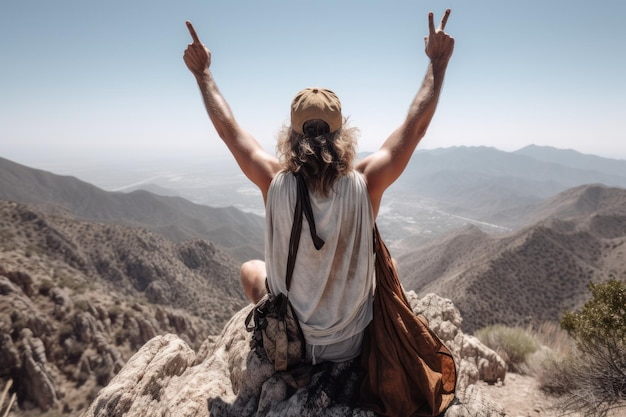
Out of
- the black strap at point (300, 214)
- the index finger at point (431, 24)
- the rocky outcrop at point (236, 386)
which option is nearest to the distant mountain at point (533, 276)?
the rocky outcrop at point (236, 386)

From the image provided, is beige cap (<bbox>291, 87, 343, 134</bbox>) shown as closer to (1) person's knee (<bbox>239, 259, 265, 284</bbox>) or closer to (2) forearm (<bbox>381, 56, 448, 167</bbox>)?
(2) forearm (<bbox>381, 56, 448, 167</bbox>)

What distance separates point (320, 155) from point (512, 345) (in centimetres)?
609

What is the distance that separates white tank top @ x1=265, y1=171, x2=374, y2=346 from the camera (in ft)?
6.36

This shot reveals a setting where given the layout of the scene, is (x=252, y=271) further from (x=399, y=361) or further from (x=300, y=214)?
(x=399, y=361)

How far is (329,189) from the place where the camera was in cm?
190

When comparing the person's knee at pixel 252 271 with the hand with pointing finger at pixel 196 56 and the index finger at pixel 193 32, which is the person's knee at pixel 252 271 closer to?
the hand with pointing finger at pixel 196 56

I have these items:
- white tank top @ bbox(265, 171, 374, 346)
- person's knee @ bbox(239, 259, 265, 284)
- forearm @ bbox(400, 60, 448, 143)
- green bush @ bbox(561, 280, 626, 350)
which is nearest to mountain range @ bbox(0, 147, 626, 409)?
person's knee @ bbox(239, 259, 265, 284)

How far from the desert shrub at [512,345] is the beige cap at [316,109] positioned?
5816mm

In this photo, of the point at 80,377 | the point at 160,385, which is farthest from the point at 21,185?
the point at 160,385

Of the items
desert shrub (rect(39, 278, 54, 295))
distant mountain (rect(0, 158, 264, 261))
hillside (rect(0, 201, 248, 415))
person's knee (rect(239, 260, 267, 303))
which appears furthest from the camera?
distant mountain (rect(0, 158, 264, 261))

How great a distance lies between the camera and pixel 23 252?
64.9 ft

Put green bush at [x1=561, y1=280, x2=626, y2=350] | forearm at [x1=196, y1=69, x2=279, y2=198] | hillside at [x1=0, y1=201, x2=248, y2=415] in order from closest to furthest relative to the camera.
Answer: forearm at [x1=196, y1=69, x2=279, y2=198], green bush at [x1=561, y1=280, x2=626, y2=350], hillside at [x1=0, y1=201, x2=248, y2=415]

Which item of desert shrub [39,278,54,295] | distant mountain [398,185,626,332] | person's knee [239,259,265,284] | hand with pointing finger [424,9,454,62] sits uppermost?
hand with pointing finger [424,9,454,62]

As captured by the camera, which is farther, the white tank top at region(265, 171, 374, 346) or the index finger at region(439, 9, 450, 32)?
the index finger at region(439, 9, 450, 32)
